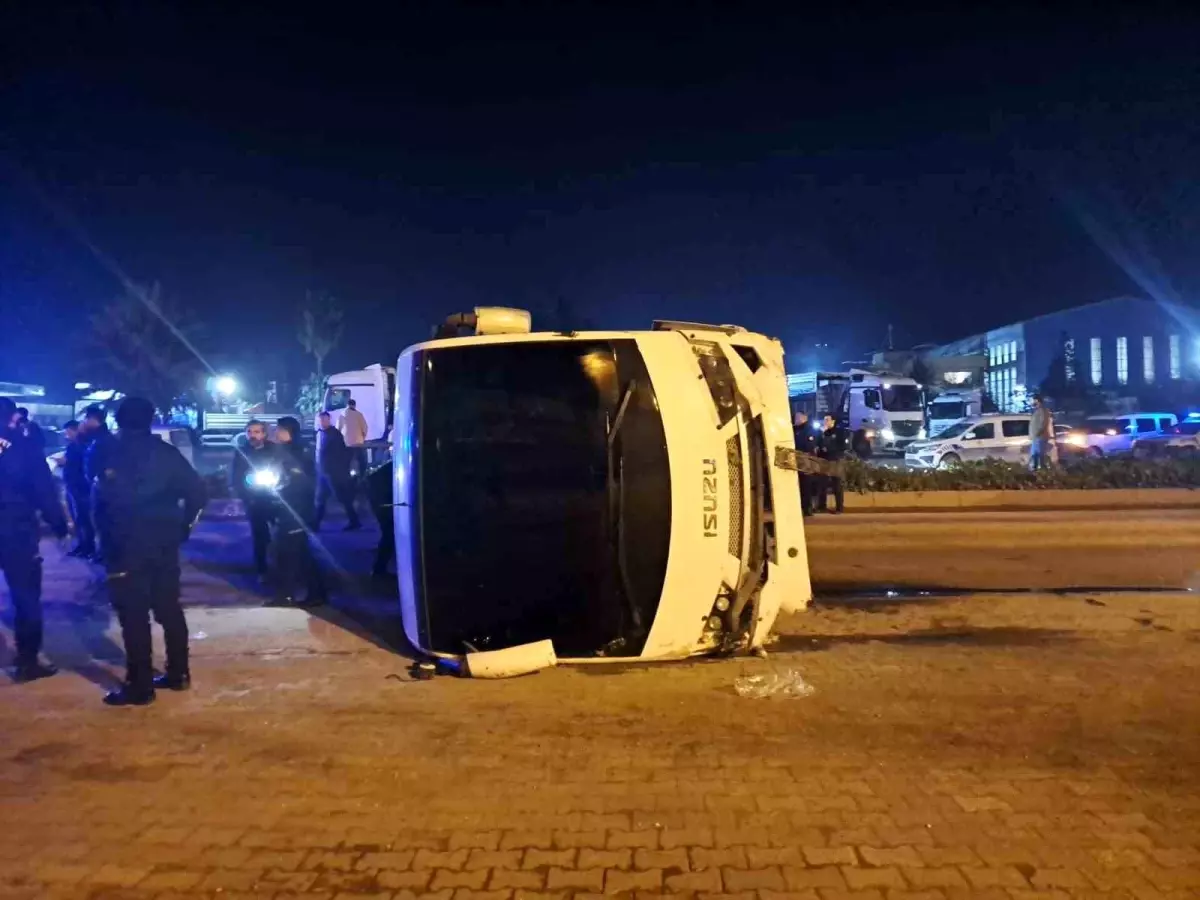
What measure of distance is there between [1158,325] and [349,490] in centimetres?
5801

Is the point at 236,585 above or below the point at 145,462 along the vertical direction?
below

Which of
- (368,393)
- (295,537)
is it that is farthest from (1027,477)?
(295,537)

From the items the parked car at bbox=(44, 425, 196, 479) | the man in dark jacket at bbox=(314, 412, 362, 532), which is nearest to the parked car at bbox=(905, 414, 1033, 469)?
the man in dark jacket at bbox=(314, 412, 362, 532)

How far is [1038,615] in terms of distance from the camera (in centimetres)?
822

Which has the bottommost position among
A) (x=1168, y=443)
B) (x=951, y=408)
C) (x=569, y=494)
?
(x=1168, y=443)

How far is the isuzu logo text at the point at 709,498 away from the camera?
6086mm

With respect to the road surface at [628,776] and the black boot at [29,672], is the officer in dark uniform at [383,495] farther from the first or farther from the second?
the black boot at [29,672]

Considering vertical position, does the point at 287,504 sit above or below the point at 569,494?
below

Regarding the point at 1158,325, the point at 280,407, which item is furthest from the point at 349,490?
the point at 1158,325

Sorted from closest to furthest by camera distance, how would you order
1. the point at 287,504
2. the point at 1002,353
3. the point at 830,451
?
1. the point at 287,504
2. the point at 830,451
3. the point at 1002,353

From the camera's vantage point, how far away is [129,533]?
19.7 ft

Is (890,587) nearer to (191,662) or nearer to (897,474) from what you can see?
(191,662)

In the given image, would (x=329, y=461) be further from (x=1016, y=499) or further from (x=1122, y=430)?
(x=1122, y=430)

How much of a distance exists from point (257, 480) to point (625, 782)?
19.4 feet
